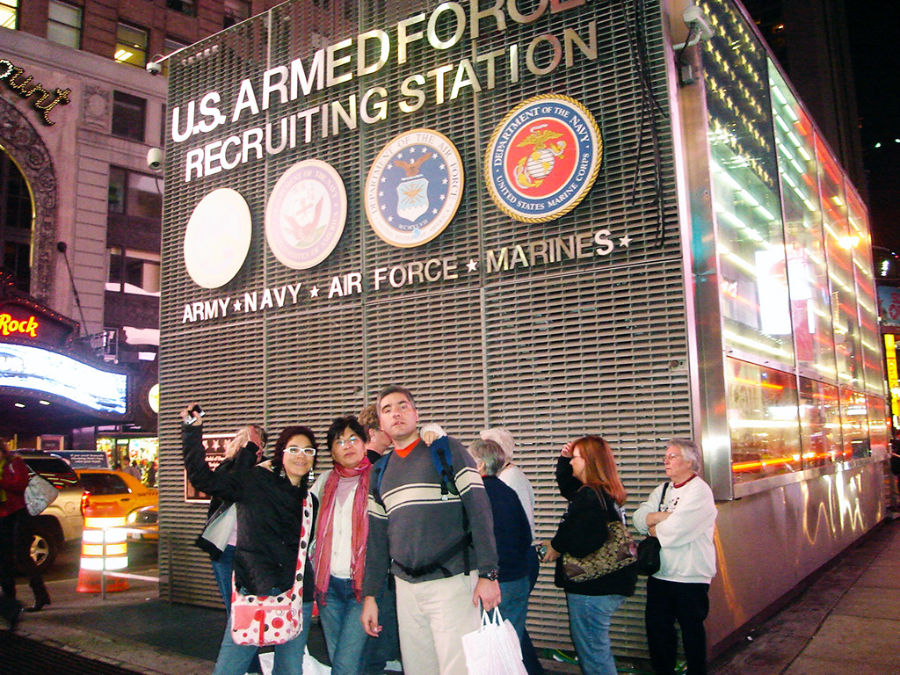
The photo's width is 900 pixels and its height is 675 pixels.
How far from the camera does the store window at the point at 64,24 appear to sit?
28406 millimetres

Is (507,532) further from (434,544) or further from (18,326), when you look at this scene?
(18,326)

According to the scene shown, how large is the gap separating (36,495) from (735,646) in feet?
23.6

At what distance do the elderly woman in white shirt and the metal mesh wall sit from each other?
2.80 feet

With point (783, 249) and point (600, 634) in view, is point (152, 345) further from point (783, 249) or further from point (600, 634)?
point (600, 634)

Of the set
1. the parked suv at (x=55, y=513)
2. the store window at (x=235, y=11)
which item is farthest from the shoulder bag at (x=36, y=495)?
the store window at (x=235, y=11)

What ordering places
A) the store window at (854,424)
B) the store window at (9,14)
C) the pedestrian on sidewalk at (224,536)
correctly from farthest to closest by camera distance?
the store window at (9,14) → the store window at (854,424) → the pedestrian on sidewalk at (224,536)

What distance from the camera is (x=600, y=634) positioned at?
4.67 metres

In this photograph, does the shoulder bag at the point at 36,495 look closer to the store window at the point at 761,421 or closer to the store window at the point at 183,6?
the store window at the point at 761,421

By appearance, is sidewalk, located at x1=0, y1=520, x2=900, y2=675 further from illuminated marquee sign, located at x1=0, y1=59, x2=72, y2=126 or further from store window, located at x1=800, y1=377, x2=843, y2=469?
illuminated marquee sign, located at x1=0, y1=59, x2=72, y2=126

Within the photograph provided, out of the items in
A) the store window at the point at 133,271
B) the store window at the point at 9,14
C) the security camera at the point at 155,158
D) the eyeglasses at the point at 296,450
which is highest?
the store window at the point at 9,14

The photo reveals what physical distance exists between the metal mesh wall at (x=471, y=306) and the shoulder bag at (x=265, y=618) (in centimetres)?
272

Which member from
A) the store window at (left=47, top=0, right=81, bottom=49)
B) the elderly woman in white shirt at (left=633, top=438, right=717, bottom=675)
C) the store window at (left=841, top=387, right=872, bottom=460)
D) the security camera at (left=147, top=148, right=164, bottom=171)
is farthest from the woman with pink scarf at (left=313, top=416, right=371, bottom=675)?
the store window at (left=47, top=0, right=81, bottom=49)

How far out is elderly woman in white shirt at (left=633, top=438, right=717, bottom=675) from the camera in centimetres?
496

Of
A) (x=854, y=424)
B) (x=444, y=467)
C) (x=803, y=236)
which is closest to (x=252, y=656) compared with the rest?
(x=444, y=467)
